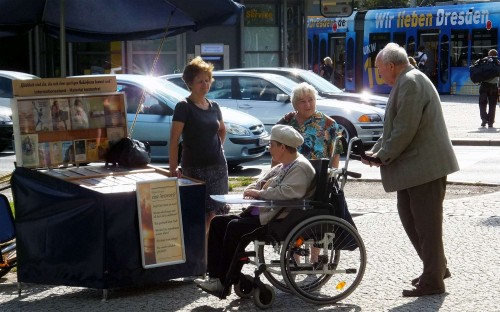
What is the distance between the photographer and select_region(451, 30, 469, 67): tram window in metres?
36.4

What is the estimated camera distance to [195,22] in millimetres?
9172

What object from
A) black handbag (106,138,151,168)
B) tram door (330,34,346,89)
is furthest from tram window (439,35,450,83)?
black handbag (106,138,151,168)

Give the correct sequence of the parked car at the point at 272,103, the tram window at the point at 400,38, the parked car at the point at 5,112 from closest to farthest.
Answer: the parked car at the point at 272,103, the parked car at the point at 5,112, the tram window at the point at 400,38

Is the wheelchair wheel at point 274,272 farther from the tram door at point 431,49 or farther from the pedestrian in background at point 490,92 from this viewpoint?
the tram door at point 431,49

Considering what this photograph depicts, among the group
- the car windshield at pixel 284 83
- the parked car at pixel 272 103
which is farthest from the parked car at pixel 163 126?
the car windshield at pixel 284 83

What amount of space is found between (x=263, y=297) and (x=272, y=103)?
11730mm

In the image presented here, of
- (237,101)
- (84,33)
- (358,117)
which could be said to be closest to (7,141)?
(237,101)

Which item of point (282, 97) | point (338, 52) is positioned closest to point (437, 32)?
point (338, 52)

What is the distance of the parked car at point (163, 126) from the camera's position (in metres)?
15.8

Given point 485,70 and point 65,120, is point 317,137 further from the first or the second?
point 485,70

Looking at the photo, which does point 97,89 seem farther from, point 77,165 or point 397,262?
point 397,262

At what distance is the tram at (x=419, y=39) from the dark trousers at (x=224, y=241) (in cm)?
2620

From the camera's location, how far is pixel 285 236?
7.02 metres

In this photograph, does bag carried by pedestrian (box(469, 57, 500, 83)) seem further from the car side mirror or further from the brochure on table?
the brochure on table
